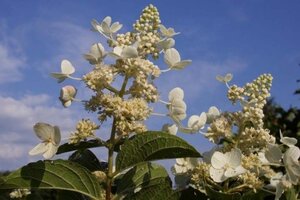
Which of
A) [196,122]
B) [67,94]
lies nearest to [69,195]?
[67,94]

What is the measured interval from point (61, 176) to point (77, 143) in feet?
0.58

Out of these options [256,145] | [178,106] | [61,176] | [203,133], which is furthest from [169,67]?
[61,176]

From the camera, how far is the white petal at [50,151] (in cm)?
219

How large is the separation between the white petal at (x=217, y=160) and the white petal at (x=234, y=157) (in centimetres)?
3

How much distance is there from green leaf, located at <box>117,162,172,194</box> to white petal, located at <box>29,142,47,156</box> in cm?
34

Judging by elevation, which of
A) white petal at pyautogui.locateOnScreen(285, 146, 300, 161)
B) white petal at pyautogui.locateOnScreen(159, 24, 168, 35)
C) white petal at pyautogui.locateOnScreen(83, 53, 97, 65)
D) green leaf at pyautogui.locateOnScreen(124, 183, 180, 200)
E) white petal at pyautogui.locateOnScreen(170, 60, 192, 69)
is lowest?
green leaf at pyautogui.locateOnScreen(124, 183, 180, 200)

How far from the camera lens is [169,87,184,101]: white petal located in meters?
2.45

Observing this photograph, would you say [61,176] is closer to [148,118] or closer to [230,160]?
[148,118]

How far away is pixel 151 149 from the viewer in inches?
83.5

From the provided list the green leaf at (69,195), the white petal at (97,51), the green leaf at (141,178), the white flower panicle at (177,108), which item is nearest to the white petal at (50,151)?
the green leaf at (69,195)

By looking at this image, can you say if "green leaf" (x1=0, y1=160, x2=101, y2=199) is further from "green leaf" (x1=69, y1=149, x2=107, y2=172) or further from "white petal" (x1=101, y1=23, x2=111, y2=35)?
"white petal" (x1=101, y1=23, x2=111, y2=35)

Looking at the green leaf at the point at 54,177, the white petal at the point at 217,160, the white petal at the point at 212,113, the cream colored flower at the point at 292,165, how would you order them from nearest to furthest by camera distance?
the green leaf at the point at 54,177, the white petal at the point at 217,160, the cream colored flower at the point at 292,165, the white petal at the point at 212,113

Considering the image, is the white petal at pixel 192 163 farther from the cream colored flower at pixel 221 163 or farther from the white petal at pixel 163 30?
the white petal at pixel 163 30

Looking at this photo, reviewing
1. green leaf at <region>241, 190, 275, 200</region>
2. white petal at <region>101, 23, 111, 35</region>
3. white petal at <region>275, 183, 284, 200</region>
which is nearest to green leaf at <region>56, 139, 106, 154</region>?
white petal at <region>101, 23, 111, 35</region>
